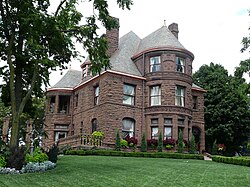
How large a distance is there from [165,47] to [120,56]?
13.2ft

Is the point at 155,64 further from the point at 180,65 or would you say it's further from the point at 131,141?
the point at 131,141

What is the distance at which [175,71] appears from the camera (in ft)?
94.1

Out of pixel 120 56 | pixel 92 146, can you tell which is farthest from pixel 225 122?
pixel 92 146

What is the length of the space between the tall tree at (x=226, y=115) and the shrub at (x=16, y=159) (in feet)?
87.9

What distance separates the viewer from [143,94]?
95.5 ft

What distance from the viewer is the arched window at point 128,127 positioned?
28.0 meters

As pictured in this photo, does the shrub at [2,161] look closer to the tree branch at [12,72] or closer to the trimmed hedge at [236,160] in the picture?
the tree branch at [12,72]

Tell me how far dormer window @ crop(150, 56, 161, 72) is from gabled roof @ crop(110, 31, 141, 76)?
1.25 metres

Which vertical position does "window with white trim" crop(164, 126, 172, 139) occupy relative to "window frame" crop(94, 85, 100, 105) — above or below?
below

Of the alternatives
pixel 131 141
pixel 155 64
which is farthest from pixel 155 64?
pixel 131 141

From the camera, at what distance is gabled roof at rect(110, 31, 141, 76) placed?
95.3 ft

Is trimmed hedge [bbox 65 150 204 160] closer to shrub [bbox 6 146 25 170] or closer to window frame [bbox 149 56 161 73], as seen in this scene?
window frame [bbox 149 56 161 73]

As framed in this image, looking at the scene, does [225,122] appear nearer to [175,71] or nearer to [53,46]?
[175,71]

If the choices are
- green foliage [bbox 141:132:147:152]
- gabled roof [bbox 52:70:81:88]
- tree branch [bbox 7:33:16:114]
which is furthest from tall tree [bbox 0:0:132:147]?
gabled roof [bbox 52:70:81:88]
